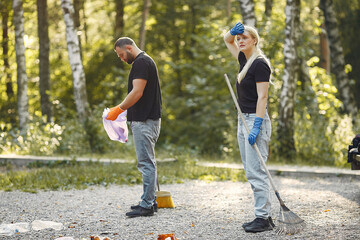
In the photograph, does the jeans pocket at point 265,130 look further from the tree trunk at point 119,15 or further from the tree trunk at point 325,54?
the tree trunk at point 119,15

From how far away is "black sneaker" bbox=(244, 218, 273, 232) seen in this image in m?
5.36

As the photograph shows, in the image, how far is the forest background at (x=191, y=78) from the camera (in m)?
12.0

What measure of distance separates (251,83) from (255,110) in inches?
11.3

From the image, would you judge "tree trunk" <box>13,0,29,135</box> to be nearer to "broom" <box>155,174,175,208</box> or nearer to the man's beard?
"broom" <box>155,174,175,208</box>

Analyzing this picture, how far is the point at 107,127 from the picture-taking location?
645 cm

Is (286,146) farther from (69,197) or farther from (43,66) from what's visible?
(43,66)

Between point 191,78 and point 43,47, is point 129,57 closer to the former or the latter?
point 43,47

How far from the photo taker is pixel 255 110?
5375mm

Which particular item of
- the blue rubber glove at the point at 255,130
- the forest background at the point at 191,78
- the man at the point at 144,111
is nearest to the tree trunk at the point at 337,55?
the forest background at the point at 191,78

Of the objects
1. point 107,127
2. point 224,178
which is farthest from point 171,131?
point 107,127

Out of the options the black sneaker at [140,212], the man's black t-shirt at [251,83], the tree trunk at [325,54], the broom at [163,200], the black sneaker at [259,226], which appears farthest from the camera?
the tree trunk at [325,54]

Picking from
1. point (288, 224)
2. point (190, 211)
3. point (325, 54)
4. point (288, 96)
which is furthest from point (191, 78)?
point (288, 224)

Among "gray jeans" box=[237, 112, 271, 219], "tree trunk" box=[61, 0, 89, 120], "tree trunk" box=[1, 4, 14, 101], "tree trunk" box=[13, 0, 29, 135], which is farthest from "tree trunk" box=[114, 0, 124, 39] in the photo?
"gray jeans" box=[237, 112, 271, 219]

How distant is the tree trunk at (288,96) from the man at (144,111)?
6.31 meters
